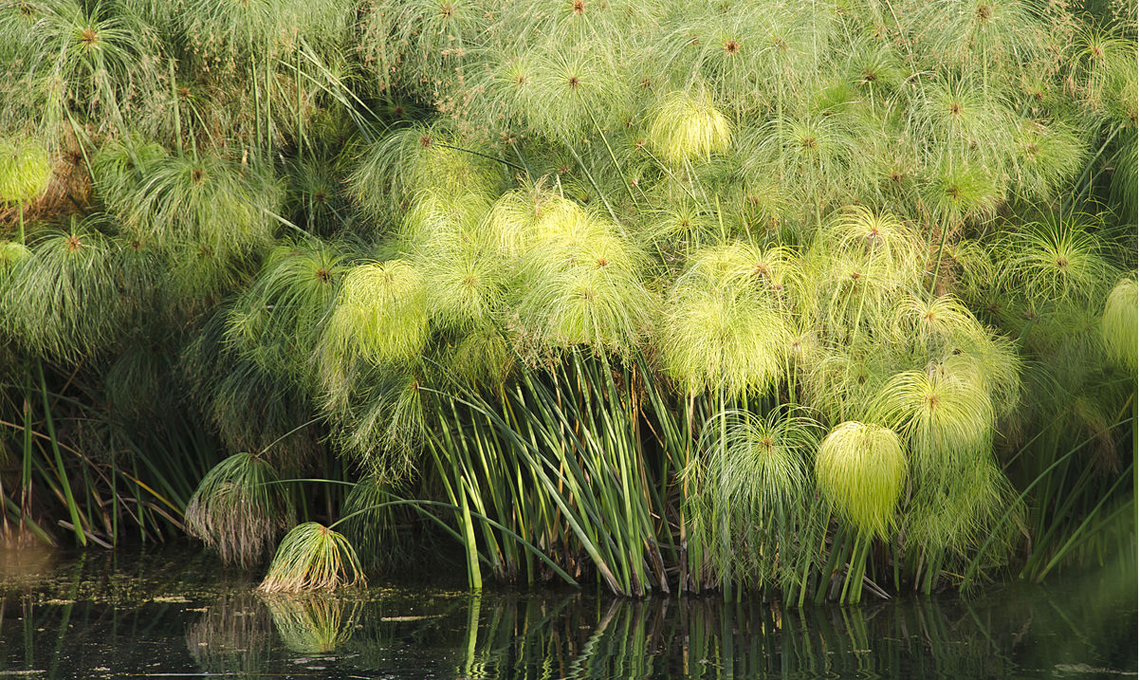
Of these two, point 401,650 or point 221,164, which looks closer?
point 401,650

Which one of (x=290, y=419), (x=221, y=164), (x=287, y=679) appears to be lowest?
(x=287, y=679)

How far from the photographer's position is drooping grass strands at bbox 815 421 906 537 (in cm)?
493

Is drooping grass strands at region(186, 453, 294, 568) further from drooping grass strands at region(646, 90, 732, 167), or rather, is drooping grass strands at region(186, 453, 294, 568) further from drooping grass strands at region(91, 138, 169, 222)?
drooping grass strands at region(646, 90, 732, 167)

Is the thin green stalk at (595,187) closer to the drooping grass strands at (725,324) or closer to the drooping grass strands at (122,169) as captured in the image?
the drooping grass strands at (725,324)

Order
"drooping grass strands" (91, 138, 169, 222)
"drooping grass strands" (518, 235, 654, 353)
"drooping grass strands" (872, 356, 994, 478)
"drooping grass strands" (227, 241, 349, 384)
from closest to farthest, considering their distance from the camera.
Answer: "drooping grass strands" (872, 356, 994, 478), "drooping grass strands" (518, 235, 654, 353), "drooping grass strands" (227, 241, 349, 384), "drooping grass strands" (91, 138, 169, 222)

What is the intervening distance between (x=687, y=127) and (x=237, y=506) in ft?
10.9

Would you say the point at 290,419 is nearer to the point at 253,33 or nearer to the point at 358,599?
the point at 358,599

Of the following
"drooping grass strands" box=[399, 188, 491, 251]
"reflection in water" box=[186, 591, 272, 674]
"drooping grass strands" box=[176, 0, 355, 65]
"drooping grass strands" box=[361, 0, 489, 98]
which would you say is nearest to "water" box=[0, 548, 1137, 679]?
"reflection in water" box=[186, 591, 272, 674]

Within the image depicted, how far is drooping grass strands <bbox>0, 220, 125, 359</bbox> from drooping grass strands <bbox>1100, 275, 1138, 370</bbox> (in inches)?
197

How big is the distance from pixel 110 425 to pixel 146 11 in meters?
2.67

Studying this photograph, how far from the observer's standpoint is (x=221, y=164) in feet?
22.0

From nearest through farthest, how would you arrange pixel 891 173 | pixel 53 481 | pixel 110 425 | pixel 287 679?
1. pixel 287 679
2. pixel 891 173
3. pixel 110 425
4. pixel 53 481

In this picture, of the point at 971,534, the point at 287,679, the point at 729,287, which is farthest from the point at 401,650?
the point at 971,534

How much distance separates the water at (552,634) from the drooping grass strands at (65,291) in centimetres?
140
